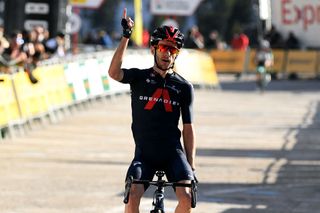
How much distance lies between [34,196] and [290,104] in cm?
2061

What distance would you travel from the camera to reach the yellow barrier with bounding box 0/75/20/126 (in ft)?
72.4

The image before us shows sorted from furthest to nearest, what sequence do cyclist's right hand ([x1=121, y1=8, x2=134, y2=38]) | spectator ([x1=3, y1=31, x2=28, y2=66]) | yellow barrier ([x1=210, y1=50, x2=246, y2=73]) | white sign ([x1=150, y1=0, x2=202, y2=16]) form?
1. yellow barrier ([x1=210, y1=50, x2=246, y2=73])
2. white sign ([x1=150, y1=0, x2=202, y2=16])
3. spectator ([x1=3, y1=31, x2=28, y2=66])
4. cyclist's right hand ([x1=121, y1=8, x2=134, y2=38])

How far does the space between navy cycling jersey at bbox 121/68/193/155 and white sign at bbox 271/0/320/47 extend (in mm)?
42953

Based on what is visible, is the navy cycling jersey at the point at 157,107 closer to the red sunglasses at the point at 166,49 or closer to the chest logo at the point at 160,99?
the chest logo at the point at 160,99

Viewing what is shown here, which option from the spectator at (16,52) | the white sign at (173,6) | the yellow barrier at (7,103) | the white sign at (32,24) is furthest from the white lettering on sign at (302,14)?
the yellow barrier at (7,103)

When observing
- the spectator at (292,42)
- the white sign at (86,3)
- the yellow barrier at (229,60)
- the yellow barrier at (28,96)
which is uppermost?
the yellow barrier at (28,96)

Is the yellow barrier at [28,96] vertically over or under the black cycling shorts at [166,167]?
under

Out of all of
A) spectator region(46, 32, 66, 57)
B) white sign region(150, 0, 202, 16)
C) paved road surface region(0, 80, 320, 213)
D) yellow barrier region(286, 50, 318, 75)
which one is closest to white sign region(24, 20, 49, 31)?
spectator region(46, 32, 66, 57)

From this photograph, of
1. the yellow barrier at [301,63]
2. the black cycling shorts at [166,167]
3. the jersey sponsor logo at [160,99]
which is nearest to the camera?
the black cycling shorts at [166,167]

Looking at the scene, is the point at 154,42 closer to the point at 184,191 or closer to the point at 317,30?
the point at 184,191

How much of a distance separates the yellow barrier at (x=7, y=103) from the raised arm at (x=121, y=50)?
1226cm

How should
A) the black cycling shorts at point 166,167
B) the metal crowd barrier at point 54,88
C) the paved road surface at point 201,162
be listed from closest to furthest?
1. the black cycling shorts at point 166,167
2. the paved road surface at point 201,162
3. the metal crowd barrier at point 54,88

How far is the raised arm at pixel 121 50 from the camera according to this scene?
31.2 feet

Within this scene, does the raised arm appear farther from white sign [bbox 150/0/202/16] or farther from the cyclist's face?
white sign [bbox 150/0/202/16]
